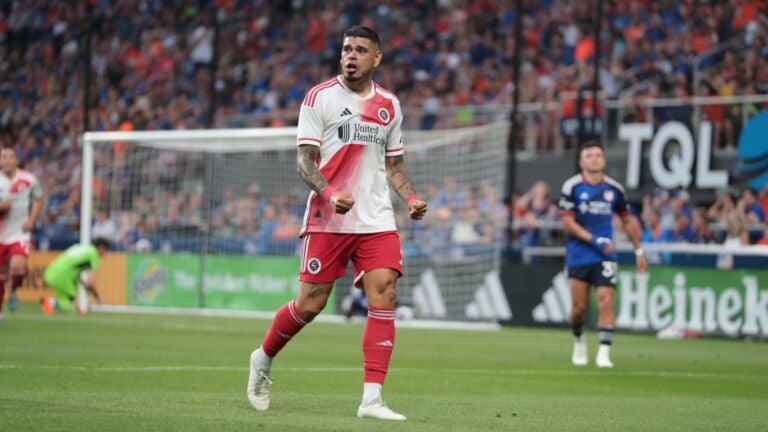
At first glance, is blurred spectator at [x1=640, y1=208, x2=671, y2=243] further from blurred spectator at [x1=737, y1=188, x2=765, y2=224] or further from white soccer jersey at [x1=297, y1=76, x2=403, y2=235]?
white soccer jersey at [x1=297, y1=76, x2=403, y2=235]

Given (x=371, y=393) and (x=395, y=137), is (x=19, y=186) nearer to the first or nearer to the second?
(x=395, y=137)

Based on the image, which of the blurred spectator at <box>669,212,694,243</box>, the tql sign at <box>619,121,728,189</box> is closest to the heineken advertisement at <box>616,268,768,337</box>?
the blurred spectator at <box>669,212,694,243</box>

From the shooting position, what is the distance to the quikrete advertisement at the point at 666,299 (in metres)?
20.3

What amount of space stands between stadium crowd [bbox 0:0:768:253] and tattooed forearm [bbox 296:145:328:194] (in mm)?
14126

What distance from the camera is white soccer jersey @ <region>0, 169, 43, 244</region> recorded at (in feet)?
53.5

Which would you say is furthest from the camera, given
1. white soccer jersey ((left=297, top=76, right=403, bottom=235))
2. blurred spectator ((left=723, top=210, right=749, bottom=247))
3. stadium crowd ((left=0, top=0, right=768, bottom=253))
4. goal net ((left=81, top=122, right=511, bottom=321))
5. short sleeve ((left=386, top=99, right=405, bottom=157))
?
stadium crowd ((left=0, top=0, right=768, bottom=253))

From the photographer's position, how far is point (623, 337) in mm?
20484

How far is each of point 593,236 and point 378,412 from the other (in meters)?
6.84

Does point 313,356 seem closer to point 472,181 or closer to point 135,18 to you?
point 472,181

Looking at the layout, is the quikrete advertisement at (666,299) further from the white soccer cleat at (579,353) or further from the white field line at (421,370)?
the white field line at (421,370)

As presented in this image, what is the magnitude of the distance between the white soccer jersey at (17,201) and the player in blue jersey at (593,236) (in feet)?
21.2

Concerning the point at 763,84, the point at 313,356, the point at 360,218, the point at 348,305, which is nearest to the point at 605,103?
the point at 763,84

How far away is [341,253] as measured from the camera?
8.56m

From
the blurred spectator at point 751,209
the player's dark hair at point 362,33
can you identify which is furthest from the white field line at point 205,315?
the player's dark hair at point 362,33
